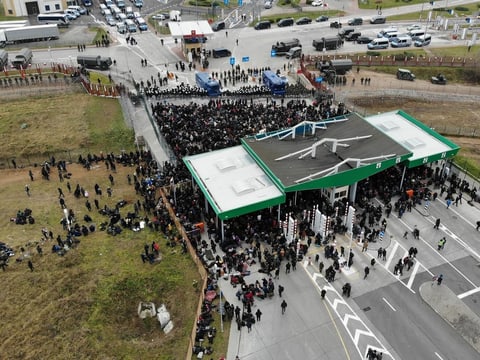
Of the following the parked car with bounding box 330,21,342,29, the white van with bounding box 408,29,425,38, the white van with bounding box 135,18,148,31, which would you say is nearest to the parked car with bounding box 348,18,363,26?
the parked car with bounding box 330,21,342,29

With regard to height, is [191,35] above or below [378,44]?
above

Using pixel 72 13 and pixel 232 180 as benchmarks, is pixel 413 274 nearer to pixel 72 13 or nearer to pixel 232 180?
pixel 232 180

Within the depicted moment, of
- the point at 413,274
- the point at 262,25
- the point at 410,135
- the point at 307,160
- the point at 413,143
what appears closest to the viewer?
the point at 413,274

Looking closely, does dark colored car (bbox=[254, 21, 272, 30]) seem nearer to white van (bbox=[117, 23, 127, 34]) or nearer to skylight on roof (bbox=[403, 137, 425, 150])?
white van (bbox=[117, 23, 127, 34])

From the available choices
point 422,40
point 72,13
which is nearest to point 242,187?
point 422,40

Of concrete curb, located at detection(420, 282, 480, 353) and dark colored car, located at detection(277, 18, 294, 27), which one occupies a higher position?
dark colored car, located at detection(277, 18, 294, 27)

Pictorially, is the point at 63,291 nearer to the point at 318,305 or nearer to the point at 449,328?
the point at 318,305
